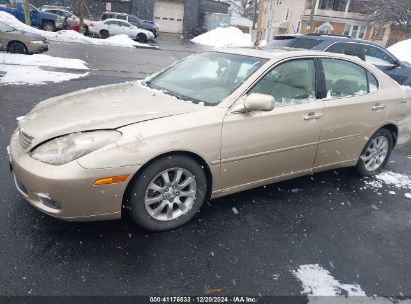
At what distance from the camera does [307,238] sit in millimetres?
3307

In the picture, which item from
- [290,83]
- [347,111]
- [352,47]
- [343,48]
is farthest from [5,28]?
[347,111]

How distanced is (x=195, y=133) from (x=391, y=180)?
317 cm

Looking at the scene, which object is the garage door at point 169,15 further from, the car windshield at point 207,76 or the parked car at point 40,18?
the car windshield at point 207,76

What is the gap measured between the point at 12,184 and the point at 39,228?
94 centimetres

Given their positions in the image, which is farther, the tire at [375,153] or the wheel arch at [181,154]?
the tire at [375,153]

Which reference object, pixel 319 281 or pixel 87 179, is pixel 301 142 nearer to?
pixel 319 281

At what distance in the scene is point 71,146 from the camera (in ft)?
8.94

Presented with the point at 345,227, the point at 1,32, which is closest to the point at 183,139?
the point at 345,227

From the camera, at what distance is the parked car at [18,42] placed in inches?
471

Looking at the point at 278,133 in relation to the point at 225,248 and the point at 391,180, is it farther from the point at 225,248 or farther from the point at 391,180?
the point at 391,180

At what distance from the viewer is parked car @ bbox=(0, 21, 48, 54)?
471 inches

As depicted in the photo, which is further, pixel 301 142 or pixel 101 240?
pixel 301 142

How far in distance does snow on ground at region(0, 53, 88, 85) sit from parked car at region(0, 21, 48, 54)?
630 mm

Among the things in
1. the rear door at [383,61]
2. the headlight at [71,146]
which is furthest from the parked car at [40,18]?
the headlight at [71,146]
